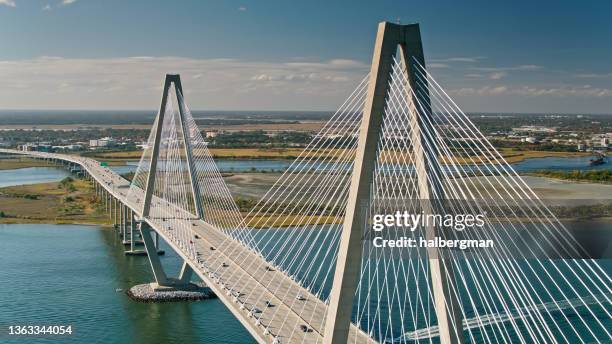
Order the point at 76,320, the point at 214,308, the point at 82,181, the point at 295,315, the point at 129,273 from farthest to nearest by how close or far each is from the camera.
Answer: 1. the point at 82,181
2. the point at 129,273
3. the point at 214,308
4. the point at 76,320
5. the point at 295,315

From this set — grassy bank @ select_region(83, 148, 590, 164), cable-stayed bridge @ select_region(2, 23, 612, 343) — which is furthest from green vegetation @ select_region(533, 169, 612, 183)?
cable-stayed bridge @ select_region(2, 23, 612, 343)

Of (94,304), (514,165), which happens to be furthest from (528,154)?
(94,304)

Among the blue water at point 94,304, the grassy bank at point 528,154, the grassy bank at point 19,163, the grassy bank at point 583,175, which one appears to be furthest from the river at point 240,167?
the blue water at point 94,304

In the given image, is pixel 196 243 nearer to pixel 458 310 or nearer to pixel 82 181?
pixel 458 310

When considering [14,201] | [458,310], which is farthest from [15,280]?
[14,201]

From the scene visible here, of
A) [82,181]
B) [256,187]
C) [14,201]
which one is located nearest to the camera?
[14,201]

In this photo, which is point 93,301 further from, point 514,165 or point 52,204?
point 514,165

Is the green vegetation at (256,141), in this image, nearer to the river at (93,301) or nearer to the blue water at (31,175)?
the blue water at (31,175)
